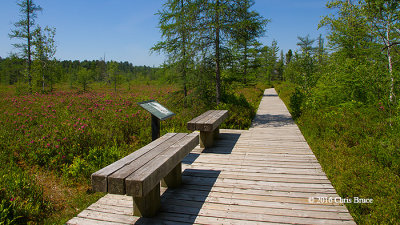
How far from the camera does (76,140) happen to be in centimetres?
600

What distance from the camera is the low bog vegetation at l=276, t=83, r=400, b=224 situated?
10.2ft

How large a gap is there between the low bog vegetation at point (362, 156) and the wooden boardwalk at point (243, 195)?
24 centimetres

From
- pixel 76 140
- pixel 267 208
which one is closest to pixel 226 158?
pixel 267 208

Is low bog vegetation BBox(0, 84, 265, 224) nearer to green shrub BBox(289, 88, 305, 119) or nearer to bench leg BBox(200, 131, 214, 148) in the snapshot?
bench leg BBox(200, 131, 214, 148)

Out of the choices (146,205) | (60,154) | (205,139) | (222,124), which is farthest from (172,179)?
(222,124)

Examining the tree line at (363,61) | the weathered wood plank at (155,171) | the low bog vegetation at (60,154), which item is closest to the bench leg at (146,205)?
the weathered wood plank at (155,171)

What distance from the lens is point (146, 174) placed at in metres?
2.56

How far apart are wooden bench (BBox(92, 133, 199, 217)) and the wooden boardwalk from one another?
0.19m

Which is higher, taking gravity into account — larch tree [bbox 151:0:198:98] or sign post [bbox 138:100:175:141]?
larch tree [bbox 151:0:198:98]

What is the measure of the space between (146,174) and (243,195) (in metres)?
1.60

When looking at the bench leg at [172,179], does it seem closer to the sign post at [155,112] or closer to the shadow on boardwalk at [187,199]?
the shadow on boardwalk at [187,199]

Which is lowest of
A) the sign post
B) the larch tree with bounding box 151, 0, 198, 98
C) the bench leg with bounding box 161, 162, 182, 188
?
the bench leg with bounding box 161, 162, 182, 188

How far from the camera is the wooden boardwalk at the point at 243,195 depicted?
9.61ft

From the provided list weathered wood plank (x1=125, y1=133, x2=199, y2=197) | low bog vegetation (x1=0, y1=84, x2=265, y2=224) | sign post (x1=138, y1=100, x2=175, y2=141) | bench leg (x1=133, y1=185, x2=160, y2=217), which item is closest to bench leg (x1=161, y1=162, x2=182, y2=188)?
weathered wood plank (x1=125, y1=133, x2=199, y2=197)
